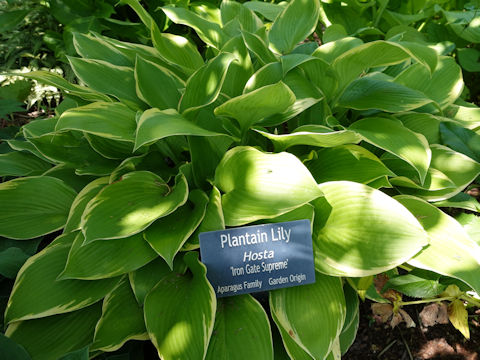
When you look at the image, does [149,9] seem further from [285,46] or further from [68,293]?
[68,293]

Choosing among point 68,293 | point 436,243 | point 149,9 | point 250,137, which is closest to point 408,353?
point 436,243

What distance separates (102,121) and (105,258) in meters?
0.34

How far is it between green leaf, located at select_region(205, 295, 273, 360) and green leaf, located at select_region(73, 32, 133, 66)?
912 mm

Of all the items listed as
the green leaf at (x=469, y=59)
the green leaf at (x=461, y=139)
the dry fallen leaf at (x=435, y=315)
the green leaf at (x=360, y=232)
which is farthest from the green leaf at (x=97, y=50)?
the green leaf at (x=469, y=59)

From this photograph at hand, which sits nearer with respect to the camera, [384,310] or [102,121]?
[102,121]

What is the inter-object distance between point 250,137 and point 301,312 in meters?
0.56

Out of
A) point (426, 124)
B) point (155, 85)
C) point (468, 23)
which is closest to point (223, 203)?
point (155, 85)

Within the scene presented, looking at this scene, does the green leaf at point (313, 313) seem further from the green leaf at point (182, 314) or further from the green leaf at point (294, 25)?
the green leaf at point (294, 25)

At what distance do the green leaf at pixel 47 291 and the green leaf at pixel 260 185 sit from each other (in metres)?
0.37

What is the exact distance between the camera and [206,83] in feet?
3.57

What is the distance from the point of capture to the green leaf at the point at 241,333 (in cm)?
92

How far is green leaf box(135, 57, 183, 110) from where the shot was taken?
1202 millimetres

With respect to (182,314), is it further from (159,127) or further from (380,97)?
(380,97)

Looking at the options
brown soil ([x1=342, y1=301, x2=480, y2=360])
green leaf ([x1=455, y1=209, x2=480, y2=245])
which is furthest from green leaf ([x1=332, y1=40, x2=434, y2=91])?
brown soil ([x1=342, y1=301, x2=480, y2=360])
